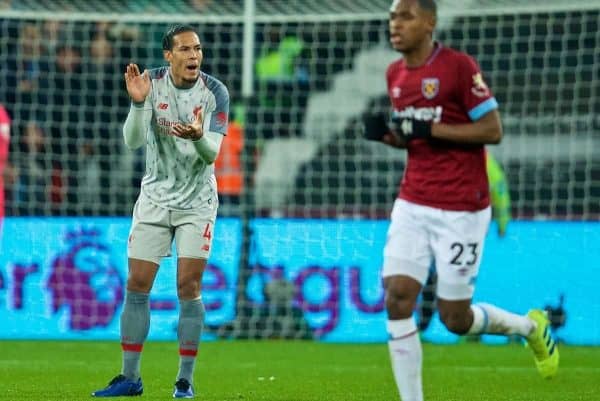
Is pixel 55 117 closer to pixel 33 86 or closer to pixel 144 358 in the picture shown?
pixel 33 86

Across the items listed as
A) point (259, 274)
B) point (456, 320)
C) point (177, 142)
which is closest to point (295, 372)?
point (177, 142)

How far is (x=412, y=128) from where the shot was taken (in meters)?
6.54

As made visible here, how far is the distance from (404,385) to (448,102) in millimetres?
1352

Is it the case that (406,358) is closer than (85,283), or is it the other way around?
(406,358)

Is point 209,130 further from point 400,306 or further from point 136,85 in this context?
point 400,306

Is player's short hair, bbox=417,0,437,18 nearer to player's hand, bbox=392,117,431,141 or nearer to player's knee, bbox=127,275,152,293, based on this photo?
player's hand, bbox=392,117,431,141

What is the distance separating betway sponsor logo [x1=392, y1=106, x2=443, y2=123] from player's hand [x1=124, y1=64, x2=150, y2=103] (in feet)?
5.48

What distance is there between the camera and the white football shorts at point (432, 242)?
21.6ft

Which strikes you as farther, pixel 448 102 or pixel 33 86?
pixel 33 86

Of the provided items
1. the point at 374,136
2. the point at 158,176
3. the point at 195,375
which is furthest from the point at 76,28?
the point at 374,136

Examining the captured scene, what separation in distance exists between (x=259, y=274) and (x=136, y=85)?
5747 millimetres

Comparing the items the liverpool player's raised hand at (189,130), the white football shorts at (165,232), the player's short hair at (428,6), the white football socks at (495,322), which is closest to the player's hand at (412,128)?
the player's short hair at (428,6)

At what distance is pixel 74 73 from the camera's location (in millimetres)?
14586

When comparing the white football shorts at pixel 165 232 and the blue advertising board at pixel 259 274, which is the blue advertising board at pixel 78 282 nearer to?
the blue advertising board at pixel 259 274
